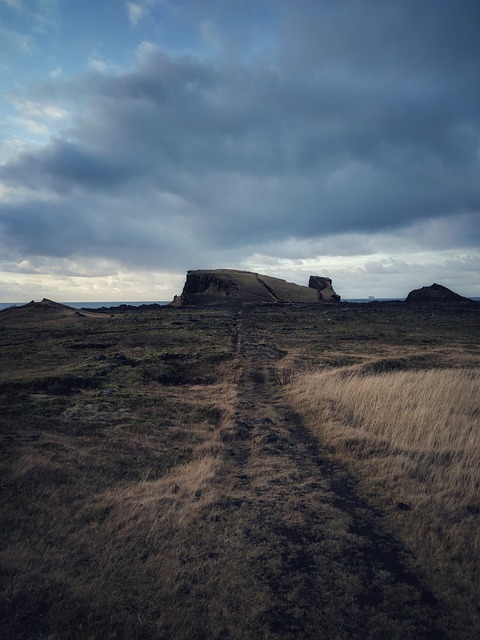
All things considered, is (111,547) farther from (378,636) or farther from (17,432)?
(17,432)

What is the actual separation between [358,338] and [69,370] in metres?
21.4

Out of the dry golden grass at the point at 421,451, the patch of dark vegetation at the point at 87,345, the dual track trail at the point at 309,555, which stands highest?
the patch of dark vegetation at the point at 87,345

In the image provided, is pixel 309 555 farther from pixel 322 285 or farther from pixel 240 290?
pixel 322 285

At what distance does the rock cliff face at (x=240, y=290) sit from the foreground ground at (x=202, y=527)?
178 ft

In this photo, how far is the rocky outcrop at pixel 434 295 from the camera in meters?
71.8

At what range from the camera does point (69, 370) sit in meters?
19.0

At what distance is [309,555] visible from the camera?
6.27m

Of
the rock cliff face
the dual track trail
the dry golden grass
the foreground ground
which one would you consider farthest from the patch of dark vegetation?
the rock cliff face

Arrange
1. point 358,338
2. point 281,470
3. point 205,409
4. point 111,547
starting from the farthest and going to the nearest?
point 358,338
point 205,409
point 281,470
point 111,547

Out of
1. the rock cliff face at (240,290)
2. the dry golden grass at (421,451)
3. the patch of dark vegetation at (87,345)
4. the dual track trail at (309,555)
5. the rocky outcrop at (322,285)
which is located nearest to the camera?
the dual track trail at (309,555)

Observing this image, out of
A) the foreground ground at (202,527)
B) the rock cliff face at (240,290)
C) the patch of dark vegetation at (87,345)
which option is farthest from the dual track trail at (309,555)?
the rock cliff face at (240,290)

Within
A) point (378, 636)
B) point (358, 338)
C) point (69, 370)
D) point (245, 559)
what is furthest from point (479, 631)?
point (358, 338)

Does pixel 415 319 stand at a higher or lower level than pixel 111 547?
higher

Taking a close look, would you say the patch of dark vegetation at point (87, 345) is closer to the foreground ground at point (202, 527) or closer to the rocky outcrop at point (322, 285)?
the foreground ground at point (202, 527)
